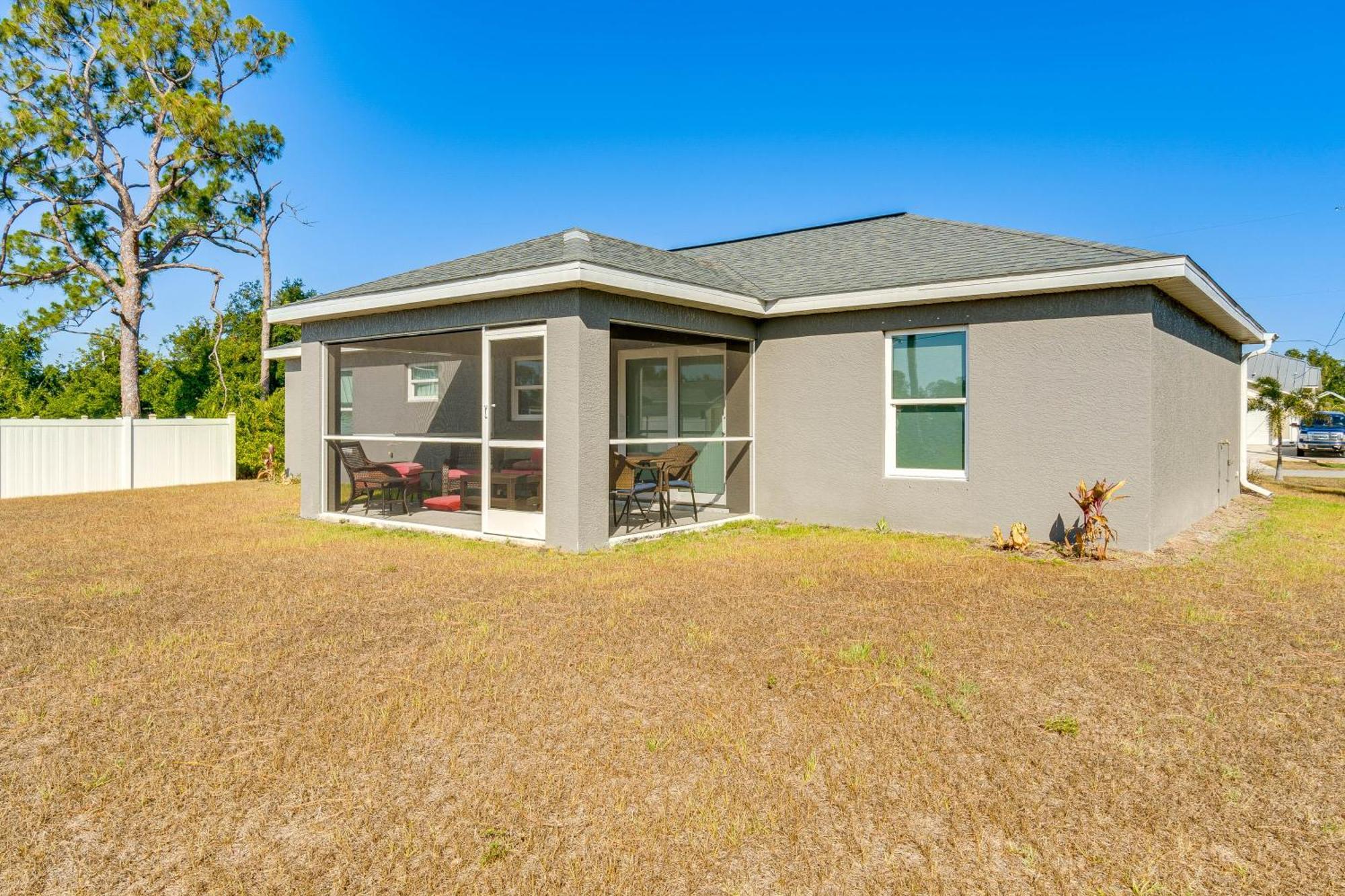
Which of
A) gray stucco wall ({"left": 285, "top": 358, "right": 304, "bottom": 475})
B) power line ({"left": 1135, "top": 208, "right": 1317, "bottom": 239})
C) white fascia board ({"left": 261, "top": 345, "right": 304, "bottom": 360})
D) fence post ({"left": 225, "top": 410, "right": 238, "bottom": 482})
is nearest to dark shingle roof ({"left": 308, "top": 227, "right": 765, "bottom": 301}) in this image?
white fascia board ({"left": 261, "top": 345, "right": 304, "bottom": 360})

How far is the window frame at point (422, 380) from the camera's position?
1479 centimetres

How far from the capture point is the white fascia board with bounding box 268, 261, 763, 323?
7.35 m

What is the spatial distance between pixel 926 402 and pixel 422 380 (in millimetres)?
10244

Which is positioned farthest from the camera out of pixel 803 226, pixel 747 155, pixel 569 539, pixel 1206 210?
pixel 1206 210

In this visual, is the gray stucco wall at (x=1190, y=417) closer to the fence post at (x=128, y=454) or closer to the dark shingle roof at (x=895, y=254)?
the dark shingle roof at (x=895, y=254)

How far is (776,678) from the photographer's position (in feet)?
13.5

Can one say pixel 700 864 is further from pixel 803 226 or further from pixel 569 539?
pixel 803 226

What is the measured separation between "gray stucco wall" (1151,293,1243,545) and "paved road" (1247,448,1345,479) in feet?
27.3

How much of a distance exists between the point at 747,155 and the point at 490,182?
647 centimetres

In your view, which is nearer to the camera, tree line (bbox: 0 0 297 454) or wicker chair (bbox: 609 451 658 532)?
wicker chair (bbox: 609 451 658 532)

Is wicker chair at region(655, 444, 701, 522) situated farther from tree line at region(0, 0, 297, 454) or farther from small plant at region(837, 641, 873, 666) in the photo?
tree line at region(0, 0, 297, 454)

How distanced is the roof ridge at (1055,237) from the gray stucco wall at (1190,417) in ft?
1.78

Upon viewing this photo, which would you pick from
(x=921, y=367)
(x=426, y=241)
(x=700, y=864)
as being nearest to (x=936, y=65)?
(x=921, y=367)

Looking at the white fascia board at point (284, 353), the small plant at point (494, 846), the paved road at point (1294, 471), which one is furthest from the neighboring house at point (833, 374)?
the paved road at point (1294, 471)
